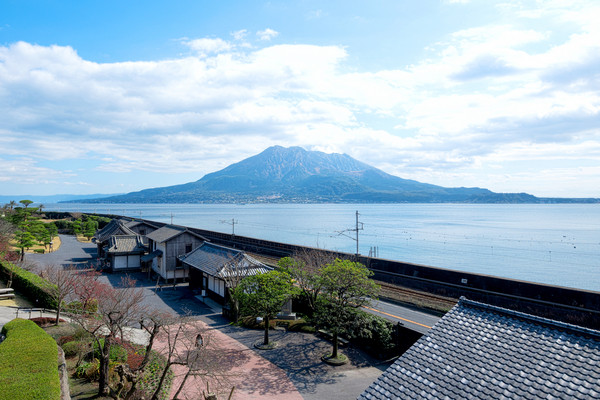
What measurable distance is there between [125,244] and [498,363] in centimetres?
3736

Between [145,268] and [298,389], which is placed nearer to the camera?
[298,389]

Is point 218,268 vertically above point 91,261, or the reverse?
point 218,268

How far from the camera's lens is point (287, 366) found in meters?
16.2

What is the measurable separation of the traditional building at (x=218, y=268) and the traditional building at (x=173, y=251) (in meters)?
1.74

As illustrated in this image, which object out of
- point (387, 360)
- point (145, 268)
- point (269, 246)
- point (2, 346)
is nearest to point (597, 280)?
point (269, 246)

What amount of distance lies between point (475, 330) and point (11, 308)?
2499 cm

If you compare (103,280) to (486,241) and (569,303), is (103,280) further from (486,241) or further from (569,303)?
(486,241)

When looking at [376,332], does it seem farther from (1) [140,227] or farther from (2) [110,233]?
(1) [140,227]

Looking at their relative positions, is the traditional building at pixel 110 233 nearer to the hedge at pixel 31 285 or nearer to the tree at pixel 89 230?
the hedge at pixel 31 285

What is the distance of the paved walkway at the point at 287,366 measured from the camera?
13.9m

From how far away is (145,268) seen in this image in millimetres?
37938

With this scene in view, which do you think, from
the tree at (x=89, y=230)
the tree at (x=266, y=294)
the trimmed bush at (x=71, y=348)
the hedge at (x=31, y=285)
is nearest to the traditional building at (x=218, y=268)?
the tree at (x=266, y=294)

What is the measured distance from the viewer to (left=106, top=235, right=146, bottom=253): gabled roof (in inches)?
1445

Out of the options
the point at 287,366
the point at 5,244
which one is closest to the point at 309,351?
the point at 287,366
